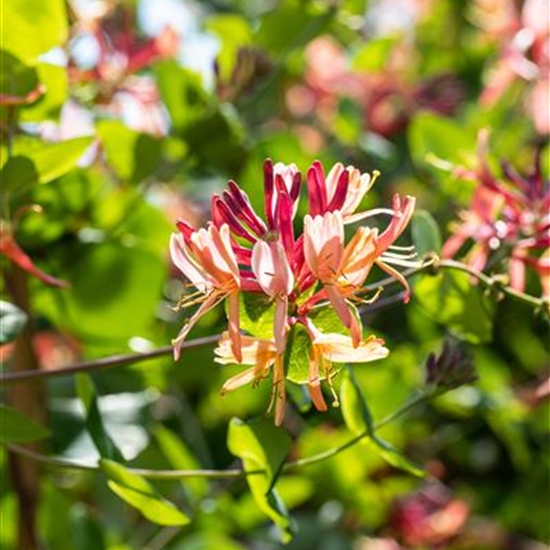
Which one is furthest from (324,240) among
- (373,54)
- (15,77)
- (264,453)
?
(373,54)

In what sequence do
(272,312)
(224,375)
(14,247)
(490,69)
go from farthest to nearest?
1. (490,69)
2. (224,375)
3. (14,247)
4. (272,312)

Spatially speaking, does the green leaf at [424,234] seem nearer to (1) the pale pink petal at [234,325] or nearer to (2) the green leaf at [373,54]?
(1) the pale pink petal at [234,325]

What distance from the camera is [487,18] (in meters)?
1.42

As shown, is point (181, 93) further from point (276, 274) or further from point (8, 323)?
point (276, 274)

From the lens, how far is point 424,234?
73cm

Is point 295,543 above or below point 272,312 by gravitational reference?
below

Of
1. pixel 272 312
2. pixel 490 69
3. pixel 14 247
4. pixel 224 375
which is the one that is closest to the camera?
pixel 272 312

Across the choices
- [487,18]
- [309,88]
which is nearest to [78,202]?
[309,88]

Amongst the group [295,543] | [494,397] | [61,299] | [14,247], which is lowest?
[295,543]

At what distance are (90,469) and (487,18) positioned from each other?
90cm

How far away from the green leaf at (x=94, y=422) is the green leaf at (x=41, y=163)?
0.11 metres

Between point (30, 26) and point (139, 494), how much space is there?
0.27m

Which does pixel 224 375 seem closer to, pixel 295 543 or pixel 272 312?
pixel 295 543

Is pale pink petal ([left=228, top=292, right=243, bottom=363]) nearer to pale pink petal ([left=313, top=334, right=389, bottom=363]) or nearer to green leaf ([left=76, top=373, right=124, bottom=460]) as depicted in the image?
pale pink petal ([left=313, top=334, right=389, bottom=363])
